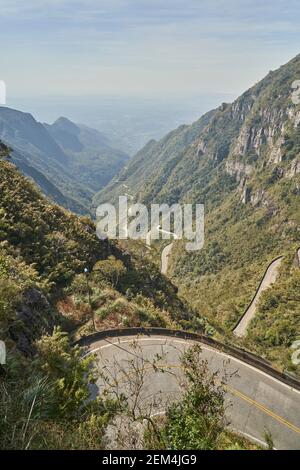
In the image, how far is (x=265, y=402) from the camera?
17891 mm

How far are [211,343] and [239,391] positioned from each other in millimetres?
4942

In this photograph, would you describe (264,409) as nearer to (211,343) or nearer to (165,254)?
(211,343)

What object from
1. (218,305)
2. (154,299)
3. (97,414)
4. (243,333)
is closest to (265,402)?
(97,414)

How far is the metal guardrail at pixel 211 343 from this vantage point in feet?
64.5

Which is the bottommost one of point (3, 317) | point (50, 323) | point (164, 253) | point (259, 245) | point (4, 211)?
point (164, 253)

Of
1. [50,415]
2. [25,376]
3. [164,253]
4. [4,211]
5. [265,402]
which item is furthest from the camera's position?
[164,253]

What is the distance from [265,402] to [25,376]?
38.0 feet

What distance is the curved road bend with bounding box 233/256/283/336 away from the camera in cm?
6425

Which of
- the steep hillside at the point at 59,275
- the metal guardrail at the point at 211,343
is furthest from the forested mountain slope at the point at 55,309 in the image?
the metal guardrail at the point at 211,343

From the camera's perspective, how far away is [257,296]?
76.1 m

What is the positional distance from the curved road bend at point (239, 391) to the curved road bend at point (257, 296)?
131ft

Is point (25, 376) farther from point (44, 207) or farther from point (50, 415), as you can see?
point (44, 207)

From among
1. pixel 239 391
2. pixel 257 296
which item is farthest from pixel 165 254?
pixel 239 391

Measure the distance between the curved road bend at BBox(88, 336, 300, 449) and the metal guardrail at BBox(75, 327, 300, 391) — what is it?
365 mm
